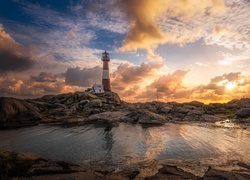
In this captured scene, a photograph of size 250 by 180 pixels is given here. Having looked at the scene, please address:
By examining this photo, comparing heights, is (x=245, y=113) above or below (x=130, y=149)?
above

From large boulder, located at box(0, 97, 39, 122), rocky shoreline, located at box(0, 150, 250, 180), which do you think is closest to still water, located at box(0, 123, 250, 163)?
rocky shoreline, located at box(0, 150, 250, 180)

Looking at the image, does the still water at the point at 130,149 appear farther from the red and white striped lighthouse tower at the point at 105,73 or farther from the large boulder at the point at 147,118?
the red and white striped lighthouse tower at the point at 105,73

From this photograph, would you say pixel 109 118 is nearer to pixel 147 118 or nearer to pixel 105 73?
pixel 147 118

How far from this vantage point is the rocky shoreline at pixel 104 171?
1251cm

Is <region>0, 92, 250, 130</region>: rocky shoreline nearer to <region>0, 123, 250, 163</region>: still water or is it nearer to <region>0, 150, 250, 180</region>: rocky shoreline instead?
<region>0, 123, 250, 163</region>: still water

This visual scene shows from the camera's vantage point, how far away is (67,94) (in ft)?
262

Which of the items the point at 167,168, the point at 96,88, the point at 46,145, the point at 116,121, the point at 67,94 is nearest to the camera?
the point at 167,168

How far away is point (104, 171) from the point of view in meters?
15.3

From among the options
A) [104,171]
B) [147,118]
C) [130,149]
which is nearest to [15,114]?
[147,118]

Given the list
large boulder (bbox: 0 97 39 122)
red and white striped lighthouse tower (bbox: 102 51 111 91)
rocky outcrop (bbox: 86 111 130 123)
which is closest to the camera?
large boulder (bbox: 0 97 39 122)

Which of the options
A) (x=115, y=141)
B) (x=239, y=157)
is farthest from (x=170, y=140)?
(x=239, y=157)

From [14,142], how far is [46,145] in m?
5.18

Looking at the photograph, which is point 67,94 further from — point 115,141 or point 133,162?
point 133,162

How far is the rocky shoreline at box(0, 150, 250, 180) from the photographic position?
12508 mm
